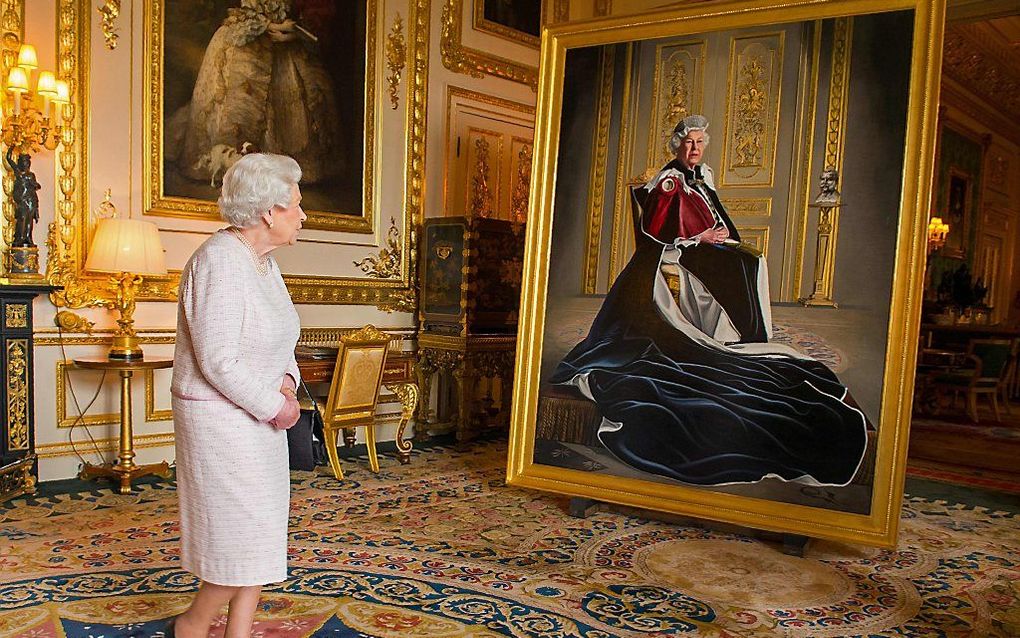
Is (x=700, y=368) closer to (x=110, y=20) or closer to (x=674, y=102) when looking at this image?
(x=674, y=102)

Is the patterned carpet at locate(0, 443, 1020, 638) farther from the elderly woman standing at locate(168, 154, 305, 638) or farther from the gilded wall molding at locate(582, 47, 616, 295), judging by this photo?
the gilded wall molding at locate(582, 47, 616, 295)

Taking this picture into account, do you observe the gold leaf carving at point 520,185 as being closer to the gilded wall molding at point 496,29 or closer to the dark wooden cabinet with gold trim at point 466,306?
the dark wooden cabinet with gold trim at point 466,306

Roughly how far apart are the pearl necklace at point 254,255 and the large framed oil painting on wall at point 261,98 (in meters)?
3.57

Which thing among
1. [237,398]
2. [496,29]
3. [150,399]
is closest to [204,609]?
[237,398]

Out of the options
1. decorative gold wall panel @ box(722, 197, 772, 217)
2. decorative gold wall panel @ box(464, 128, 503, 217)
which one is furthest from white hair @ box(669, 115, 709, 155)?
decorative gold wall panel @ box(464, 128, 503, 217)

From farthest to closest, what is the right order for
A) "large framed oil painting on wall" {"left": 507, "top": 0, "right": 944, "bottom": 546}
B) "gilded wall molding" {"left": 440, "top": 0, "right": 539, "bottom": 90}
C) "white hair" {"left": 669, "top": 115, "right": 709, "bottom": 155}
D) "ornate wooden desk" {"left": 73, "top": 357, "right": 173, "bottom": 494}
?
"gilded wall molding" {"left": 440, "top": 0, "right": 539, "bottom": 90}
"ornate wooden desk" {"left": 73, "top": 357, "right": 173, "bottom": 494}
"white hair" {"left": 669, "top": 115, "right": 709, "bottom": 155}
"large framed oil painting on wall" {"left": 507, "top": 0, "right": 944, "bottom": 546}

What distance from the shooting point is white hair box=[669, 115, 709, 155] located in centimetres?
443

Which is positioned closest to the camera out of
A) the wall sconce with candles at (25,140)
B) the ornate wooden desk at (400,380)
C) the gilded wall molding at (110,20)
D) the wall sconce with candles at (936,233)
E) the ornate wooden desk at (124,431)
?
the wall sconce with candles at (25,140)

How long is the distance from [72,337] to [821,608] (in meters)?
4.62

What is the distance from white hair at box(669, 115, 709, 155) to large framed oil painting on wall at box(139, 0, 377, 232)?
3.05 meters

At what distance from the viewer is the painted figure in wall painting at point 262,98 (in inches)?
→ 227

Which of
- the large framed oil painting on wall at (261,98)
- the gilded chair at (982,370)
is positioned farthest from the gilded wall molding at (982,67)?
the large framed oil painting on wall at (261,98)

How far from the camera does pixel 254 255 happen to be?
2.40 m

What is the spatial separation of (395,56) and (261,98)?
1.31 m
